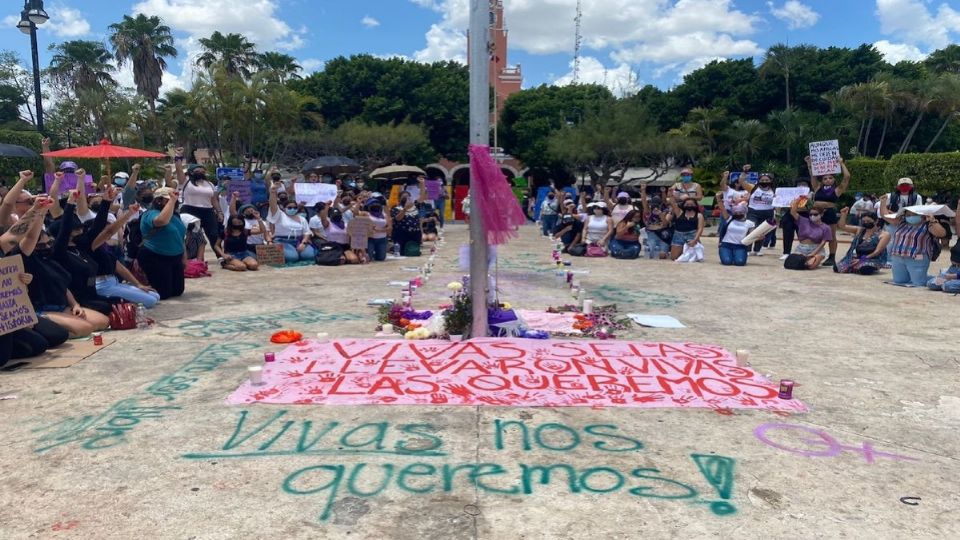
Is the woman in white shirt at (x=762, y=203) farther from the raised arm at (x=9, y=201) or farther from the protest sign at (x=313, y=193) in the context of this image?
the raised arm at (x=9, y=201)

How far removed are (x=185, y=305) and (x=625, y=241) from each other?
28.9 feet

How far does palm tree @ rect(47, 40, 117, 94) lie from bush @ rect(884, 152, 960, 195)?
40.4m

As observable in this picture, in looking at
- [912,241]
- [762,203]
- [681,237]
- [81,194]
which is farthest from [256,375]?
[762,203]

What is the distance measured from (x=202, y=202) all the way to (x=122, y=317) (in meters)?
5.05

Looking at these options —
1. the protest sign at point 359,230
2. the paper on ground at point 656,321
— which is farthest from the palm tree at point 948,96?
the paper on ground at point 656,321

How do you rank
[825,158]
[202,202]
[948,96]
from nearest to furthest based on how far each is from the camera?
[202,202]
[825,158]
[948,96]

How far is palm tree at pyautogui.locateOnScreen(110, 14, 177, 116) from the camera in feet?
122

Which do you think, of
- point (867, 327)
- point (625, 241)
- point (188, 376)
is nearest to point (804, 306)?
point (867, 327)

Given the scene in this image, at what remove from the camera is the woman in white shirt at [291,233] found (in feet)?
40.8

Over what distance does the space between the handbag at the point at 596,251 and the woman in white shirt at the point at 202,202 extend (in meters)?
7.47

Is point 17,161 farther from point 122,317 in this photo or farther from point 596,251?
point 596,251

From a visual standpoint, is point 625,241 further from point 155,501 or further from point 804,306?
point 155,501

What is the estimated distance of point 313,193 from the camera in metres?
14.9

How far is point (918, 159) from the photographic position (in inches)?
785
